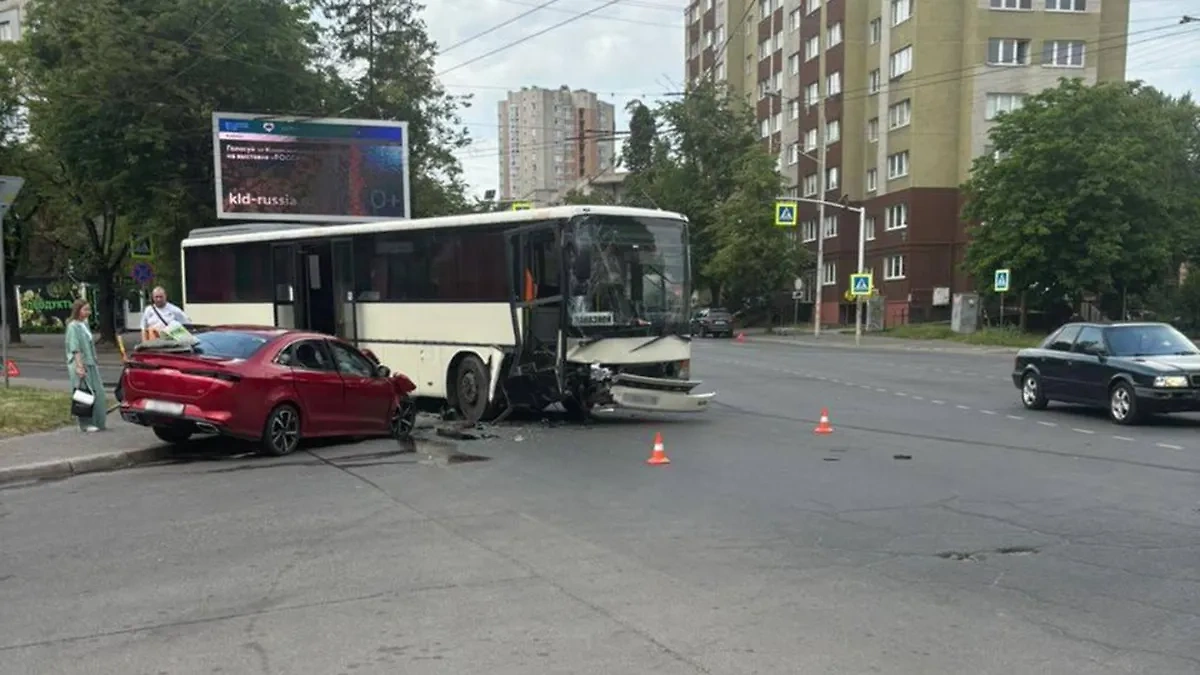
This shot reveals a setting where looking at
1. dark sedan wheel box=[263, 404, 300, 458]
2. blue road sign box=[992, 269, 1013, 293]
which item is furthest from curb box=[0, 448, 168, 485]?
blue road sign box=[992, 269, 1013, 293]

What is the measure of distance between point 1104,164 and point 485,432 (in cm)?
3525

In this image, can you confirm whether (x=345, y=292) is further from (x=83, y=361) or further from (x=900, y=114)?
(x=900, y=114)

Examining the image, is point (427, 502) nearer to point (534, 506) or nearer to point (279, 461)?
point (534, 506)

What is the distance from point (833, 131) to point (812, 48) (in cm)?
648

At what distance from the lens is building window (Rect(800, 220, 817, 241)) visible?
67.3 metres

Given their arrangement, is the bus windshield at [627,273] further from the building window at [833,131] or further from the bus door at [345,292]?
the building window at [833,131]

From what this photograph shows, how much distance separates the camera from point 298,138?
97.8 feet

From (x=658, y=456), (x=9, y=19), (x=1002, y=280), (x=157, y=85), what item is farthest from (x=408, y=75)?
(x=9, y=19)

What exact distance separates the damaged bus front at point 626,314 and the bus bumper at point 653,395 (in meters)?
0.01

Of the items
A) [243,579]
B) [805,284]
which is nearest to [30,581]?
[243,579]

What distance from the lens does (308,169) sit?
29.9 m

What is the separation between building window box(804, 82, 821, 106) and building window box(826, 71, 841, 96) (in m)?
1.24

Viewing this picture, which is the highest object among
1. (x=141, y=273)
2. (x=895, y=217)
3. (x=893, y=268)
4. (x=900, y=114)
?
(x=900, y=114)

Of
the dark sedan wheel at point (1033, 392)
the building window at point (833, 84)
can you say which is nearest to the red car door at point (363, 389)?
the dark sedan wheel at point (1033, 392)
